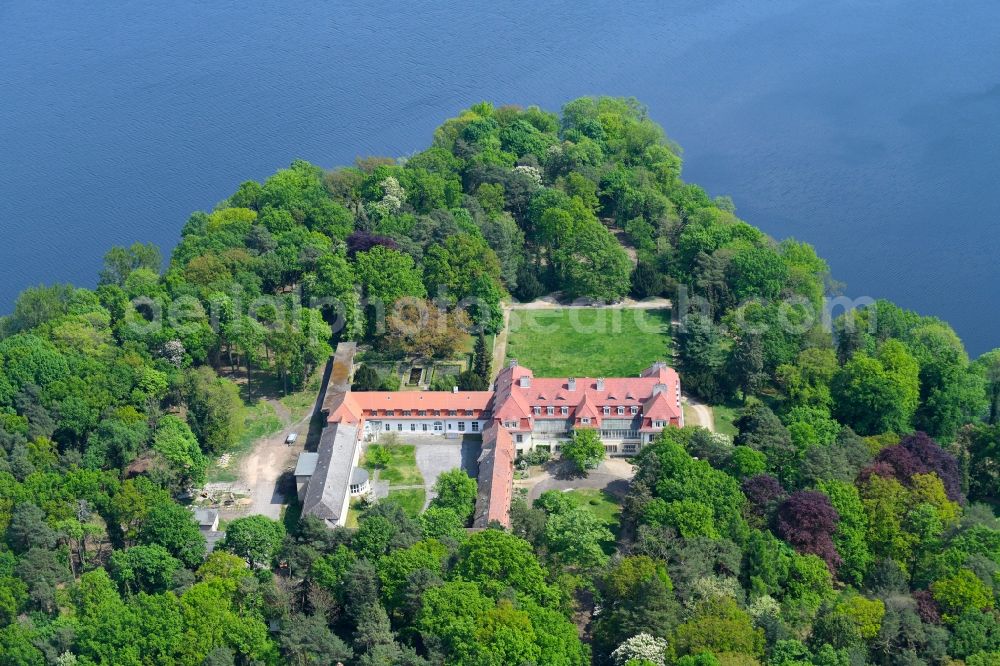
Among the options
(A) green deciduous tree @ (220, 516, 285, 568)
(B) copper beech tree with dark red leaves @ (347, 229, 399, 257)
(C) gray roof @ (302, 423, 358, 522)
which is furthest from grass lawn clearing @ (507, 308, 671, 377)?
(A) green deciduous tree @ (220, 516, 285, 568)

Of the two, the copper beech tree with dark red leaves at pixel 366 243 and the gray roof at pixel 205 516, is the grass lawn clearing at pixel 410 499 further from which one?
the copper beech tree with dark red leaves at pixel 366 243

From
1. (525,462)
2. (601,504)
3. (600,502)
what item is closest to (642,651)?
(601,504)

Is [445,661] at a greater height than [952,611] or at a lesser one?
lesser

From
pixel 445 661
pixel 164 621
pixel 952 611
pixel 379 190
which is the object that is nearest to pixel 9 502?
pixel 164 621

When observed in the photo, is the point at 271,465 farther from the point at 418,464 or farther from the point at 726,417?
the point at 726,417

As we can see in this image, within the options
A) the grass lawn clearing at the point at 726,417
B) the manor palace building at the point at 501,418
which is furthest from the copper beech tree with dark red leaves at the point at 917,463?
the manor palace building at the point at 501,418

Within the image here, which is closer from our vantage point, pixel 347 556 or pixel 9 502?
pixel 347 556

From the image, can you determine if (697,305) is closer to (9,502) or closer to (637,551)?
(637,551)
